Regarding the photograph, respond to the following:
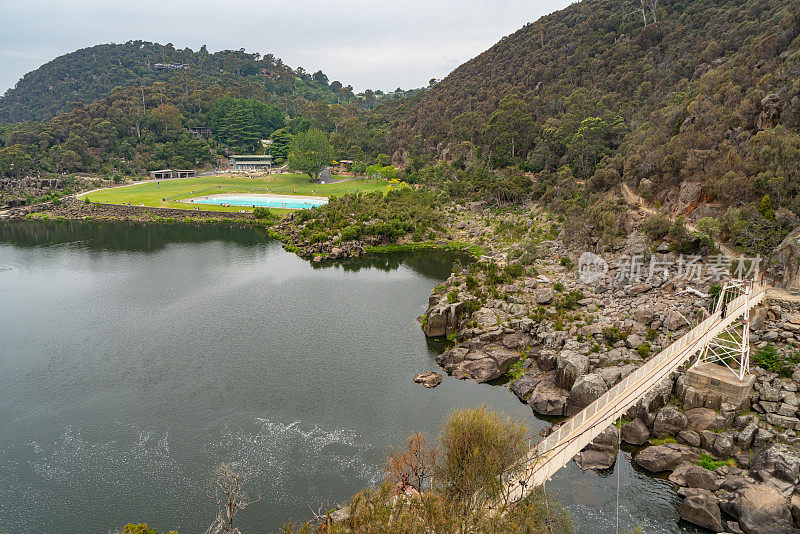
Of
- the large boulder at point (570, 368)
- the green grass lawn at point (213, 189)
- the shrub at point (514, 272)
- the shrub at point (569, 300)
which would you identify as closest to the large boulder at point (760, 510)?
the large boulder at point (570, 368)

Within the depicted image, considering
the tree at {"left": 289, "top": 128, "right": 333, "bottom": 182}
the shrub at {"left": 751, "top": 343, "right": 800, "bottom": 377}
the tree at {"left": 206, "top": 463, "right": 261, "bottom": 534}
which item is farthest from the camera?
the tree at {"left": 289, "top": 128, "right": 333, "bottom": 182}

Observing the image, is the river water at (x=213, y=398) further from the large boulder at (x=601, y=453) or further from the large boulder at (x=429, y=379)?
the large boulder at (x=601, y=453)

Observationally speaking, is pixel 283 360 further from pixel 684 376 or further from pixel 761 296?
pixel 761 296

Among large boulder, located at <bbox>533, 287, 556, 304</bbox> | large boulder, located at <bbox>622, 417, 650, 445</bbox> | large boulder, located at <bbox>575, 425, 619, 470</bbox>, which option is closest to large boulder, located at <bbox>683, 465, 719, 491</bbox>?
large boulder, located at <bbox>622, 417, 650, 445</bbox>

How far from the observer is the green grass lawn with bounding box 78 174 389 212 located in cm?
11312

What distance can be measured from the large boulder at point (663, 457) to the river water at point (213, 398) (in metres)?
0.76

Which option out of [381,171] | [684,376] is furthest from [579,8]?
[684,376]

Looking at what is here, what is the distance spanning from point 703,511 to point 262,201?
107 m

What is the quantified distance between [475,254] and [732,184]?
3387 centimetres

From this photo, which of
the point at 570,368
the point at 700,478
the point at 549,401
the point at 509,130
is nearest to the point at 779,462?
the point at 700,478

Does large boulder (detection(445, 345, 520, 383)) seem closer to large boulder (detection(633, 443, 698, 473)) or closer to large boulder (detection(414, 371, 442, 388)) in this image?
large boulder (detection(414, 371, 442, 388))

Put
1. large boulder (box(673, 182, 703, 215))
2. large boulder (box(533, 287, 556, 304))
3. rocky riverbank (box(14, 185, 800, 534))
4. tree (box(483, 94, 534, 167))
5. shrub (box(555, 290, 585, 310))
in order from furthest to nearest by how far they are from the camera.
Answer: tree (box(483, 94, 534, 167)) < large boulder (box(673, 182, 703, 215)) < large boulder (box(533, 287, 556, 304)) < shrub (box(555, 290, 585, 310)) < rocky riverbank (box(14, 185, 800, 534))

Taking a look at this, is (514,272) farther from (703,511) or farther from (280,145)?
(280,145)

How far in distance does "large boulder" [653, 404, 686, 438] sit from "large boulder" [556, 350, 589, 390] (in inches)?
219
